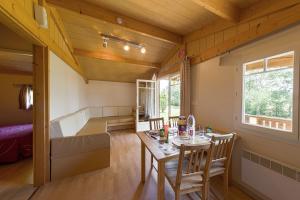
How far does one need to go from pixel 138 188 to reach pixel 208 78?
2210mm

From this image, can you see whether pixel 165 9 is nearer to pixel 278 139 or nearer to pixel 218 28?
pixel 218 28

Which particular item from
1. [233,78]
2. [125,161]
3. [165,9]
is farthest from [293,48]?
[125,161]

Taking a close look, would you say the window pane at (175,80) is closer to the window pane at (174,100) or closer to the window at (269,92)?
the window pane at (174,100)

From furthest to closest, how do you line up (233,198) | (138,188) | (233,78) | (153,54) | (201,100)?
(153,54), (201,100), (233,78), (138,188), (233,198)

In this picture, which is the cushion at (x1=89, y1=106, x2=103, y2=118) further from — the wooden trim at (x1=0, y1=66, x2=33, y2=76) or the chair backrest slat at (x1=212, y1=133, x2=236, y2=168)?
the chair backrest slat at (x1=212, y1=133, x2=236, y2=168)

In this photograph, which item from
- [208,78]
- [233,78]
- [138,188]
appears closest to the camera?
[138,188]

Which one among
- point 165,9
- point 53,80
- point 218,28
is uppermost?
point 165,9

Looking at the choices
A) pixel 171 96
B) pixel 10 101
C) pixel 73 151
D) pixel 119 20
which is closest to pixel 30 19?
pixel 119 20

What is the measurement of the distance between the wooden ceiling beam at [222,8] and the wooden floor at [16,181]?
3316 millimetres

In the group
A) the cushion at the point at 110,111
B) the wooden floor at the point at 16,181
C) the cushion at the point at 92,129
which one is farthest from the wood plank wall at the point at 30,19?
the cushion at the point at 110,111

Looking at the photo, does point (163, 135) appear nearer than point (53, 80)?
Yes

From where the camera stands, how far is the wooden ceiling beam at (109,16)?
2084 millimetres

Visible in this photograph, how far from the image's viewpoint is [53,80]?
2.22 metres

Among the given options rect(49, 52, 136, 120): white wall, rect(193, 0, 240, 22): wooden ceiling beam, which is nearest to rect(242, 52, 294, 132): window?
rect(193, 0, 240, 22): wooden ceiling beam
